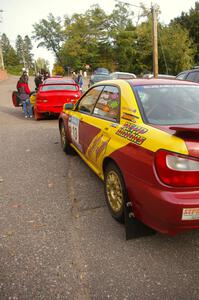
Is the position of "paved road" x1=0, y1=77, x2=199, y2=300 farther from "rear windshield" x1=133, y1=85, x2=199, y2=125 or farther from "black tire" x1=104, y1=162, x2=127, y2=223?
"rear windshield" x1=133, y1=85, x2=199, y2=125

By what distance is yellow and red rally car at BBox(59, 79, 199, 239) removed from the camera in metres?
2.25

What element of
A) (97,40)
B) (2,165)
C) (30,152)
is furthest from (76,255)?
(97,40)

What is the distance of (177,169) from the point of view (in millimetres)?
2252

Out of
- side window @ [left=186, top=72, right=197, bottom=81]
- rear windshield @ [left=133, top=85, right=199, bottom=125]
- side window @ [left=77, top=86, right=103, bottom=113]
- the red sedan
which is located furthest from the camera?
the red sedan

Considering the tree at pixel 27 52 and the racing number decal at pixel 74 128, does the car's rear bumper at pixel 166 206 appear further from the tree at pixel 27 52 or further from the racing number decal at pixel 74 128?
the tree at pixel 27 52

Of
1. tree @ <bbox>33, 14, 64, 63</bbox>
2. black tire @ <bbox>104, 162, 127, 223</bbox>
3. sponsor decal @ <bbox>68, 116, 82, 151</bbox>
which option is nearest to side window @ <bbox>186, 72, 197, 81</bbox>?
sponsor decal @ <bbox>68, 116, 82, 151</bbox>

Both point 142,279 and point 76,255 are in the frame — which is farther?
point 76,255

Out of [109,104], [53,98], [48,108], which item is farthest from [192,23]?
[109,104]

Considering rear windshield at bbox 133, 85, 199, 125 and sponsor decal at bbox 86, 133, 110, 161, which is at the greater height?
rear windshield at bbox 133, 85, 199, 125

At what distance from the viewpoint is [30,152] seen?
621 centimetres

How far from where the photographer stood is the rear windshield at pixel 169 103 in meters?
2.87

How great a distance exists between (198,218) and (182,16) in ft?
152

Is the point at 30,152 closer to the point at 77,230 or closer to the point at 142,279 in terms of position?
the point at 77,230

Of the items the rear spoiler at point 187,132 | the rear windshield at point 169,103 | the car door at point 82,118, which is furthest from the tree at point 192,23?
the rear spoiler at point 187,132
